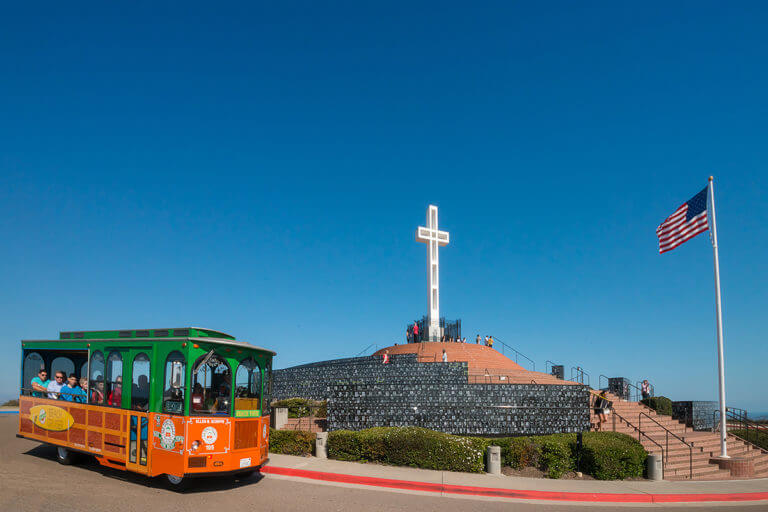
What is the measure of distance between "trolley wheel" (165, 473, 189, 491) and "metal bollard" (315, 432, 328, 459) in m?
5.07

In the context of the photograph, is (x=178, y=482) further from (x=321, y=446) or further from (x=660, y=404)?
(x=660, y=404)

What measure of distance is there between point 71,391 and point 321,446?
649cm

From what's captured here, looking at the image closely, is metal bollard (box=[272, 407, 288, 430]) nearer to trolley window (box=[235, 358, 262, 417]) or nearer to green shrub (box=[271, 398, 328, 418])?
green shrub (box=[271, 398, 328, 418])

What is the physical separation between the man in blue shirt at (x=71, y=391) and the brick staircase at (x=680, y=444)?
1514cm

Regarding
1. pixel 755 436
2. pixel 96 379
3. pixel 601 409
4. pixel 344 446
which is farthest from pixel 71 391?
pixel 755 436

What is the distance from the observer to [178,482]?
10766mm

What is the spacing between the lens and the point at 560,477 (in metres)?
14.1

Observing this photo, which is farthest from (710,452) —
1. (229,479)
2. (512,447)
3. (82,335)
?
(82,335)

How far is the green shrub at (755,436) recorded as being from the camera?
2125cm

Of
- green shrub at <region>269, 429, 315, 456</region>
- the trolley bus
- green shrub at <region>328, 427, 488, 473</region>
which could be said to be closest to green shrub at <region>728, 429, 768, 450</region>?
green shrub at <region>328, 427, 488, 473</region>

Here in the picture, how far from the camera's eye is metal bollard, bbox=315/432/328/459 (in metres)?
15.3

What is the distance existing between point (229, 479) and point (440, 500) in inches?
180

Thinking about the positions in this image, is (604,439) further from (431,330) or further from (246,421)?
(431,330)

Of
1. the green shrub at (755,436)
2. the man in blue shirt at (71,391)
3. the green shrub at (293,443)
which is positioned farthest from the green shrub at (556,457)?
the man in blue shirt at (71,391)
